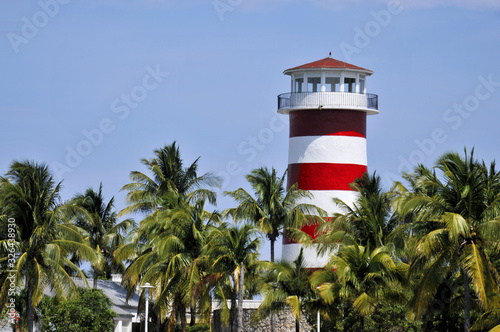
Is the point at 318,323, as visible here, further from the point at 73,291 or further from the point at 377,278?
the point at 73,291

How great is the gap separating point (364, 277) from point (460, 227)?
7.78 meters

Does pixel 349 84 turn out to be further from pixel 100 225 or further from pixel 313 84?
pixel 100 225

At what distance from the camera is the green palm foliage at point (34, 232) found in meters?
40.9

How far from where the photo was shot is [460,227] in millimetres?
35062

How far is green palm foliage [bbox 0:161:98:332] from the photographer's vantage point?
134ft

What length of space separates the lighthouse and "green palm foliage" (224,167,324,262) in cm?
85

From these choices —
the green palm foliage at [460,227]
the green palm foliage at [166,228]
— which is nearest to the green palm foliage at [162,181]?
the green palm foliage at [166,228]

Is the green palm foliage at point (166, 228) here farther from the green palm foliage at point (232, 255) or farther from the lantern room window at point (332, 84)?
the lantern room window at point (332, 84)

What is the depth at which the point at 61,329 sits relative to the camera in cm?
4706

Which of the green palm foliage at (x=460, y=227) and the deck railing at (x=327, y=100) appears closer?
the green palm foliage at (x=460, y=227)

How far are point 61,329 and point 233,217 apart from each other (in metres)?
12.0

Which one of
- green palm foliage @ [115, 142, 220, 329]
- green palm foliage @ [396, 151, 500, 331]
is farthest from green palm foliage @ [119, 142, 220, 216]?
green palm foliage @ [396, 151, 500, 331]

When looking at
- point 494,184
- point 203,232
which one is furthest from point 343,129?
point 494,184

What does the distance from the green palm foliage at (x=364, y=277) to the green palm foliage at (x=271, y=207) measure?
11247mm
